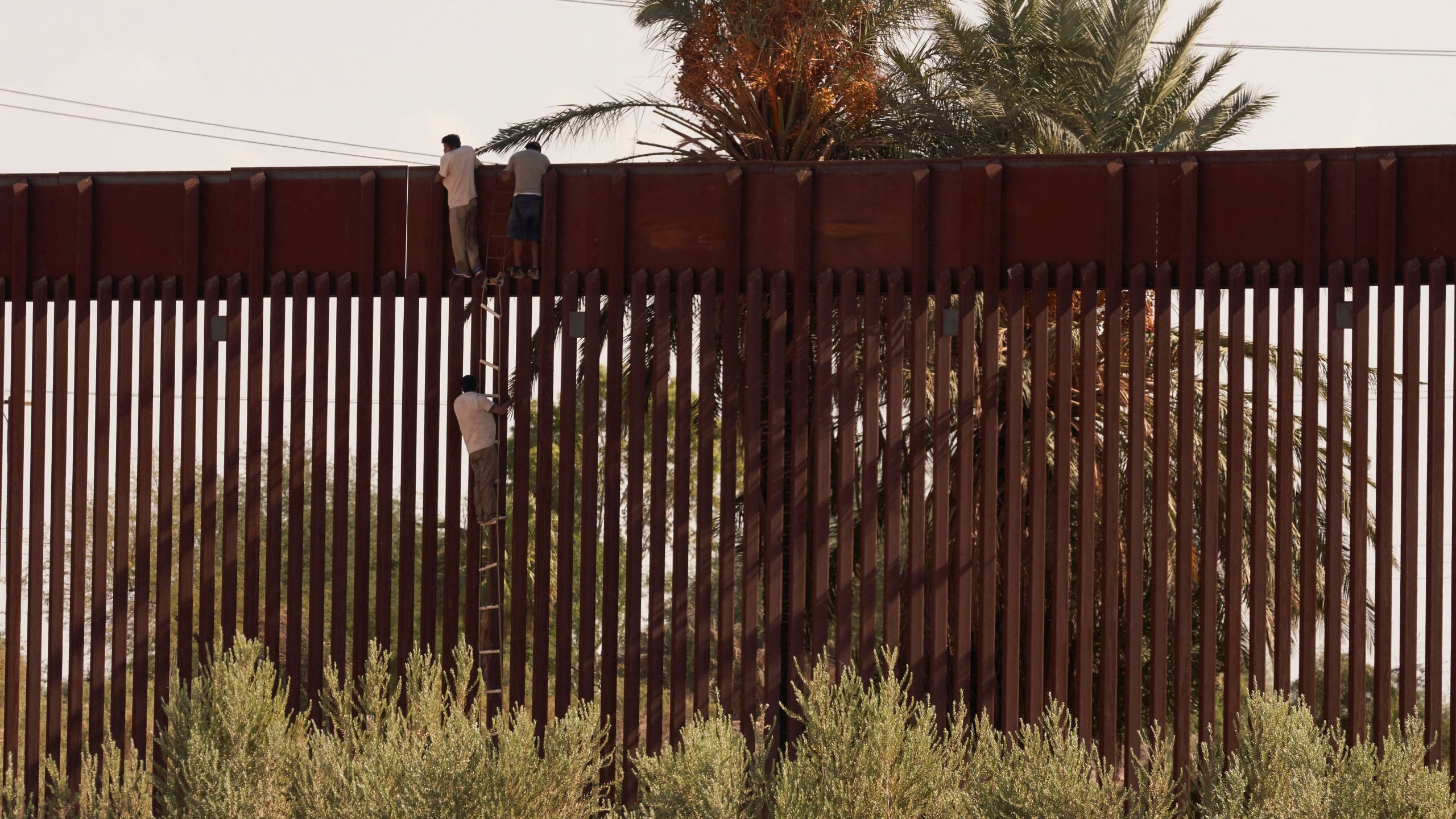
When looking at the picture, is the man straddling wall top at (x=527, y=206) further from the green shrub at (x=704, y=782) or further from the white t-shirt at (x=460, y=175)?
the green shrub at (x=704, y=782)

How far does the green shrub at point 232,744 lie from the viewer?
866 centimetres

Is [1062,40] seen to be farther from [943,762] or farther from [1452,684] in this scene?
[943,762]

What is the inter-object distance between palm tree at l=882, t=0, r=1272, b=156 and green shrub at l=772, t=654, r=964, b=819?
9.81 metres

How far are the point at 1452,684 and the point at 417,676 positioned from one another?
7811mm

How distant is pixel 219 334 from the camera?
1179 centimetres

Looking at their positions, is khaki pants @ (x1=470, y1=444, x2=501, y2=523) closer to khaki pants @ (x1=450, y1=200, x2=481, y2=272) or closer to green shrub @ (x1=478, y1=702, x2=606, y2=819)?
khaki pants @ (x1=450, y1=200, x2=481, y2=272)

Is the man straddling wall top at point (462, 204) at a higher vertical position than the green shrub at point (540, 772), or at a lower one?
higher

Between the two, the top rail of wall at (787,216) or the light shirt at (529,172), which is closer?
the top rail of wall at (787,216)

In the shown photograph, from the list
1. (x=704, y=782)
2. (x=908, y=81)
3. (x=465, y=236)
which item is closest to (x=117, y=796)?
(x=704, y=782)

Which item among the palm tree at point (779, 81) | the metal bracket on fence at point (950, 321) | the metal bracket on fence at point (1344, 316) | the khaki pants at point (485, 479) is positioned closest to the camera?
the metal bracket on fence at point (1344, 316)

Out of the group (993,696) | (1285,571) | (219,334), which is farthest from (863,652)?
(219,334)

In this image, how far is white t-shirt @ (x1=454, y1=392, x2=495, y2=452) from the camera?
11.1 m

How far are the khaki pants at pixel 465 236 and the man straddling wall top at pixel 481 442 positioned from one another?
937mm

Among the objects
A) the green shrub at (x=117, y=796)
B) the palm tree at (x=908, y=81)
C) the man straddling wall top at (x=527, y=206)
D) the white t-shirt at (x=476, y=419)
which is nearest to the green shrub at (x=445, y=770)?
the green shrub at (x=117, y=796)
